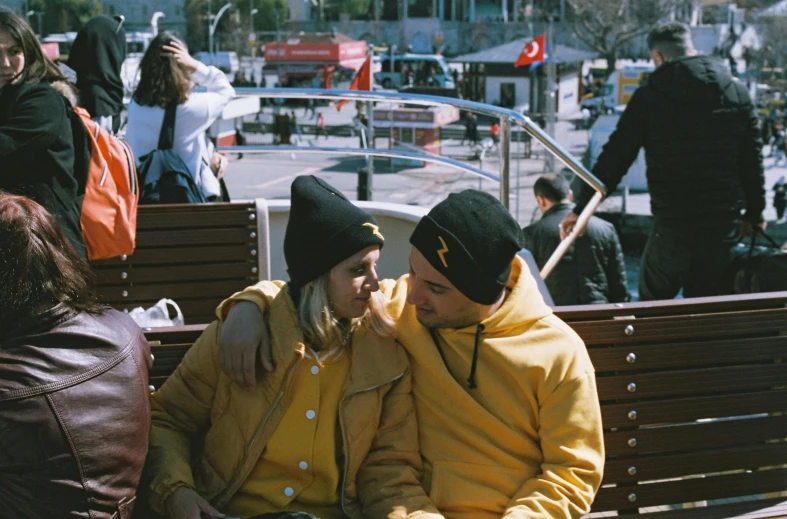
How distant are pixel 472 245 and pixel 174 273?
2137 millimetres

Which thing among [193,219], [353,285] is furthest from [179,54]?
[353,285]

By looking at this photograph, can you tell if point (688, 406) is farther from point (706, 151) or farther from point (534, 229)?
point (534, 229)

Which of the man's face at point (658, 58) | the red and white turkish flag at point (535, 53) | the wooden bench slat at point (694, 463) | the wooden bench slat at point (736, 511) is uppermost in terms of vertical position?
the red and white turkish flag at point (535, 53)

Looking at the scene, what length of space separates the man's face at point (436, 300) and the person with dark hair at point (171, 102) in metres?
2.31

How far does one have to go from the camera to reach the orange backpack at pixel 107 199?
390cm

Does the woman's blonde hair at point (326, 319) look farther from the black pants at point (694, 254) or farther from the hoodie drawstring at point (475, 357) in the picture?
the black pants at point (694, 254)

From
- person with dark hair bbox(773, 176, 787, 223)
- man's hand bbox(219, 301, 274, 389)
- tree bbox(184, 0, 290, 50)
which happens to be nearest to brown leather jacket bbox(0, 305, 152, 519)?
man's hand bbox(219, 301, 274, 389)

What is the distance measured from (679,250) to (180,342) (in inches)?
118

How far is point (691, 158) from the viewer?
195 inches

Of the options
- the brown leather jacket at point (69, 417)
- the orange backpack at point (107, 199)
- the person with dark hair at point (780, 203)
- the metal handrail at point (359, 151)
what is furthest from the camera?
the person with dark hair at point (780, 203)

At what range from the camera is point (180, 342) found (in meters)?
2.98

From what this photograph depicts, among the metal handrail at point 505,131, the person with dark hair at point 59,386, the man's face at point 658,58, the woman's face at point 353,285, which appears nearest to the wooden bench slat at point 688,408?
the woman's face at point 353,285

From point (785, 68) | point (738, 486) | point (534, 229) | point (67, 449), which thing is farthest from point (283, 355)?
point (785, 68)

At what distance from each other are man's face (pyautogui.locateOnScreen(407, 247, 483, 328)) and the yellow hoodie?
0.14 ft
